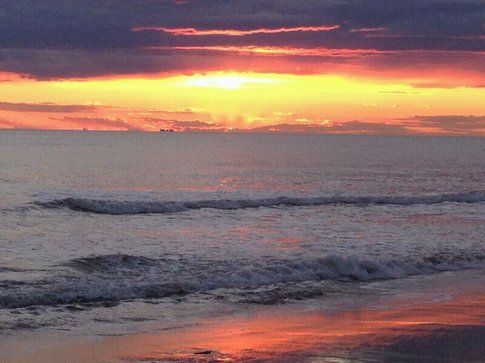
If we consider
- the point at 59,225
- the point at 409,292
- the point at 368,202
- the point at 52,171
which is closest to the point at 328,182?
the point at 368,202

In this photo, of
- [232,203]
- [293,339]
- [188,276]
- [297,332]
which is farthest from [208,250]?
[232,203]

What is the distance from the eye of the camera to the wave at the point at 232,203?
3641 cm

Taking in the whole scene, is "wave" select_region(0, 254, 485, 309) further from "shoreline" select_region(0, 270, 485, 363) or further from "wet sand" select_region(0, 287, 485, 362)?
"wet sand" select_region(0, 287, 485, 362)

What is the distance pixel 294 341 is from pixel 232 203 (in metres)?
27.0

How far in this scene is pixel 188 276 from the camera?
784 inches

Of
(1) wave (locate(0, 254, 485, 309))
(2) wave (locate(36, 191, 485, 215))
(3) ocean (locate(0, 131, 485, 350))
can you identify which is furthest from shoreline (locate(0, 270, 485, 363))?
(2) wave (locate(36, 191, 485, 215))

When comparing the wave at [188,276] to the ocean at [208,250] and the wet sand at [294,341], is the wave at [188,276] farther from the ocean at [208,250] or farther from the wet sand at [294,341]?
the wet sand at [294,341]

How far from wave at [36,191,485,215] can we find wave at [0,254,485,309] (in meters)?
14.3

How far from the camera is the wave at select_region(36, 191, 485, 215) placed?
3641 cm

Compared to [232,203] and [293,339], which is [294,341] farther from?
[232,203]

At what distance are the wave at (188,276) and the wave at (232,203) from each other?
47.0 ft

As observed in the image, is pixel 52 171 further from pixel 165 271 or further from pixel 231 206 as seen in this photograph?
pixel 165 271

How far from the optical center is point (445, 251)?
25.6 meters

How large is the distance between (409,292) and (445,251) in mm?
6879
